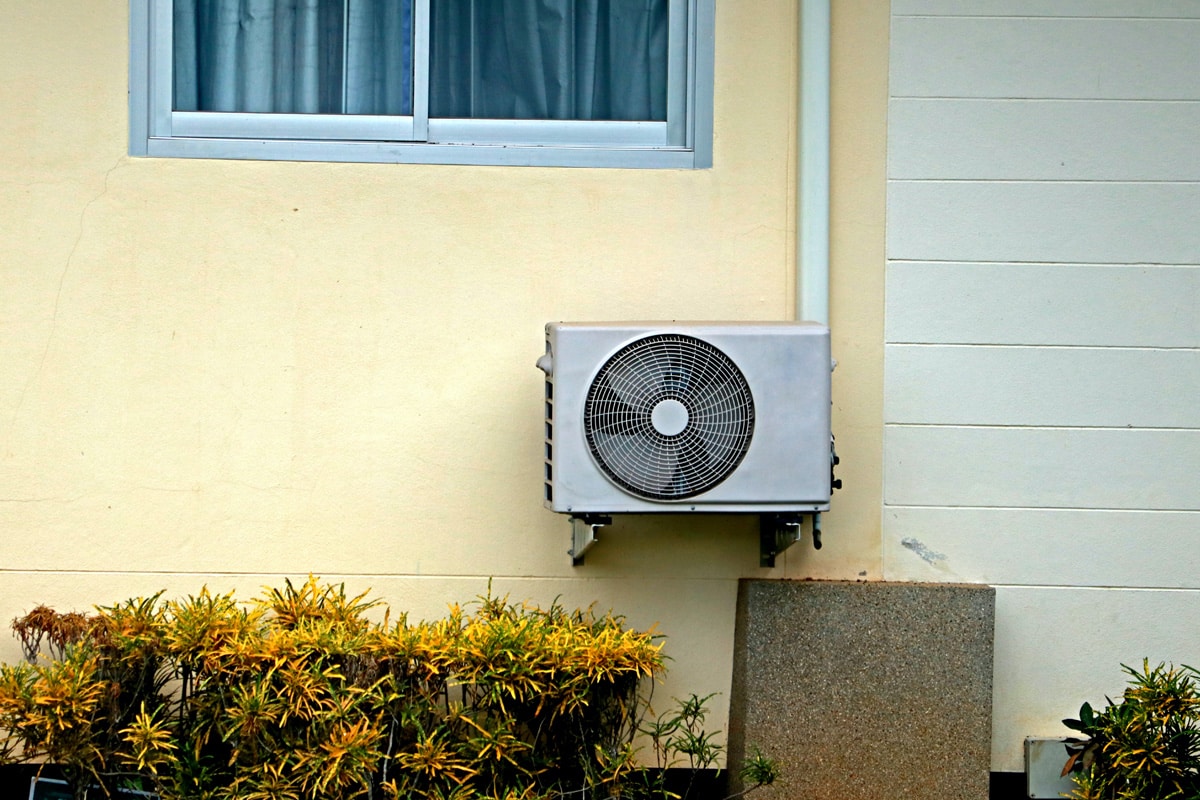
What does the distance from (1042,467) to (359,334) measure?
2075mm

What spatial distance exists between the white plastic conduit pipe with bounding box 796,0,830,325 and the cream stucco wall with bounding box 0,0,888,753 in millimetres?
59

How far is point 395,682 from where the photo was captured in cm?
347

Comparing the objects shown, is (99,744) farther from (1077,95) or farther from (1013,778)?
(1077,95)

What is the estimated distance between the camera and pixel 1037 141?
3.90 metres

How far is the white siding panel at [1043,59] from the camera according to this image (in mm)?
3902

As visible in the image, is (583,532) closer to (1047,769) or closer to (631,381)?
(631,381)

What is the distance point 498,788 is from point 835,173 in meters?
2.02

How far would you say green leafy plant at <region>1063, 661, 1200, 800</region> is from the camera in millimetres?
3510

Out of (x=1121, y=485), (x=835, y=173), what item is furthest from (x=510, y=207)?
(x=1121, y=485)

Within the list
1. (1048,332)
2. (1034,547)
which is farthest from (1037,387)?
(1034,547)

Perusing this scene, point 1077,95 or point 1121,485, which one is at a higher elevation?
point 1077,95

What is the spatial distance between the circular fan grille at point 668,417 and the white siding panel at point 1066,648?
107cm

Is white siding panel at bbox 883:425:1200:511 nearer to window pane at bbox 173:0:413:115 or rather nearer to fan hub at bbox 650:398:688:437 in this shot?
fan hub at bbox 650:398:688:437

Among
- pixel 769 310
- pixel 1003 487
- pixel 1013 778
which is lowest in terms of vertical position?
pixel 1013 778
